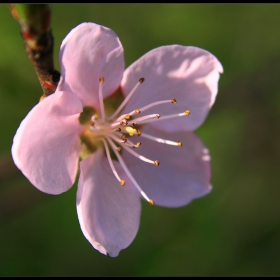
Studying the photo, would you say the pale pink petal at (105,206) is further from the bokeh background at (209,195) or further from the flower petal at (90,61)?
the bokeh background at (209,195)

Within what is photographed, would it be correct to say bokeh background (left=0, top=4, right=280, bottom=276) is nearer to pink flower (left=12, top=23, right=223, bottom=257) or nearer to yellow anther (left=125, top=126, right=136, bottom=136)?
pink flower (left=12, top=23, right=223, bottom=257)

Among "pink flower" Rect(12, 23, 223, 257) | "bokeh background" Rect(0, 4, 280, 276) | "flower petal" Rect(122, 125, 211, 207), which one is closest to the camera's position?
"pink flower" Rect(12, 23, 223, 257)

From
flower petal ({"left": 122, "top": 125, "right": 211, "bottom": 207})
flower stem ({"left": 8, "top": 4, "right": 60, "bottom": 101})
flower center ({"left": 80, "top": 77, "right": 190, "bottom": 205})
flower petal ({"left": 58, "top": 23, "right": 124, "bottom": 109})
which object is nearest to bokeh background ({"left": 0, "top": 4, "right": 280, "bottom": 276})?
flower petal ({"left": 122, "top": 125, "right": 211, "bottom": 207})

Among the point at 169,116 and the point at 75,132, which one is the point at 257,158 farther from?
the point at 75,132

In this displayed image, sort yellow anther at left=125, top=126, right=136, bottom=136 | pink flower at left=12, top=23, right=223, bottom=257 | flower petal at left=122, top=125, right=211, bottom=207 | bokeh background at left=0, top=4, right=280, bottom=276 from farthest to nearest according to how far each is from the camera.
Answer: bokeh background at left=0, top=4, right=280, bottom=276 → flower petal at left=122, top=125, right=211, bottom=207 → yellow anther at left=125, top=126, right=136, bottom=136 → pink flower at left=12, top=23, right=223, bottom=257

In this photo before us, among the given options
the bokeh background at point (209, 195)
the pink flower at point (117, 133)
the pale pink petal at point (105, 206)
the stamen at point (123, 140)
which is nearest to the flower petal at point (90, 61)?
the pink flower at point (117, 133)

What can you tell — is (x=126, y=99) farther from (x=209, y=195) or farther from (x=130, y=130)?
(x=209, y=195)

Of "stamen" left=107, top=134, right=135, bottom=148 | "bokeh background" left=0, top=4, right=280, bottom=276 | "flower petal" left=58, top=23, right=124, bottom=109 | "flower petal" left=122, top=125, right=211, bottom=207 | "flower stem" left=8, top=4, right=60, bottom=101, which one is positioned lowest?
"bokeh background" left=0, top=4, right=280, bottom=276

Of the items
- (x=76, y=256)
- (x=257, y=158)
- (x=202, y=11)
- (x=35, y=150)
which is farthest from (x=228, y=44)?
(x=35, y=150)

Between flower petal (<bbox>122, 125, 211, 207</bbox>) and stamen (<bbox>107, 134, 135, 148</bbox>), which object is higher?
stamen (<bbox>107, 134, 135, 148</bbox>)
